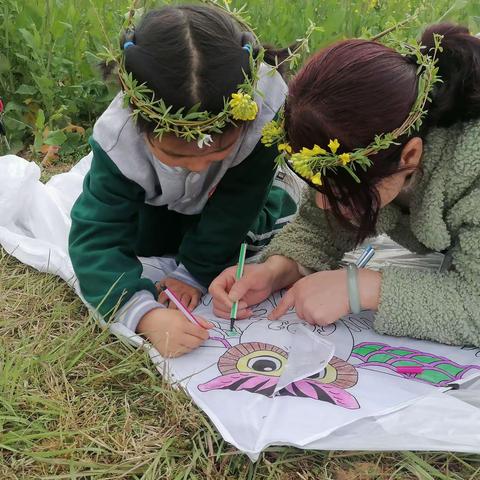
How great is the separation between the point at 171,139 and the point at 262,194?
377 mm

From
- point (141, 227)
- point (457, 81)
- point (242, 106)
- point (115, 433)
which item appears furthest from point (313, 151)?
point (141, 227)

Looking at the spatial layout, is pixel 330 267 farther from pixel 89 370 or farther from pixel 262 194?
pixel 89 370

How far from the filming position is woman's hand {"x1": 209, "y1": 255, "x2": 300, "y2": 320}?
133 cm

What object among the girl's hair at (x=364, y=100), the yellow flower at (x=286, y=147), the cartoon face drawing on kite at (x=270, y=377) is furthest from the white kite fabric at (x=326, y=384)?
the yellow flower at (x=286, y=147)

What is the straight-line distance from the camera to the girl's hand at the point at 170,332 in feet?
3.88

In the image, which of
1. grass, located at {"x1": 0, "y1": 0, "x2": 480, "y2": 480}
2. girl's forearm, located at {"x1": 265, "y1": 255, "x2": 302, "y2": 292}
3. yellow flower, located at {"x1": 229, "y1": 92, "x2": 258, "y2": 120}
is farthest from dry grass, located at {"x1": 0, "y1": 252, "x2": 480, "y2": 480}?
yellow flower, located at {"x1": 229, "y1": 92, "x2": 258, "y2": 120}

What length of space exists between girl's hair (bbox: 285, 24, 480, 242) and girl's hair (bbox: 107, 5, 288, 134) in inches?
4.6

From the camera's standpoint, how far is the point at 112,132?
1247 mm

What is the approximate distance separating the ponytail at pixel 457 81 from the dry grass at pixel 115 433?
21.4 inches

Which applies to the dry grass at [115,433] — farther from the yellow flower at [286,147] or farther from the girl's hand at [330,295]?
the yellow flower at [286,147]

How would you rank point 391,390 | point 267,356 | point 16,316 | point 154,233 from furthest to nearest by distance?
1. point 154,233
2. point 16,316
3. point 267,356
4. point 391,390

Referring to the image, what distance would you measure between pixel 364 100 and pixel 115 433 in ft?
2.09

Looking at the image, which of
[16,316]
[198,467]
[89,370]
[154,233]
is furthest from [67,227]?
[198,467]

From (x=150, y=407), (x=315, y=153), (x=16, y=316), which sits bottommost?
(x=16, y=316)
